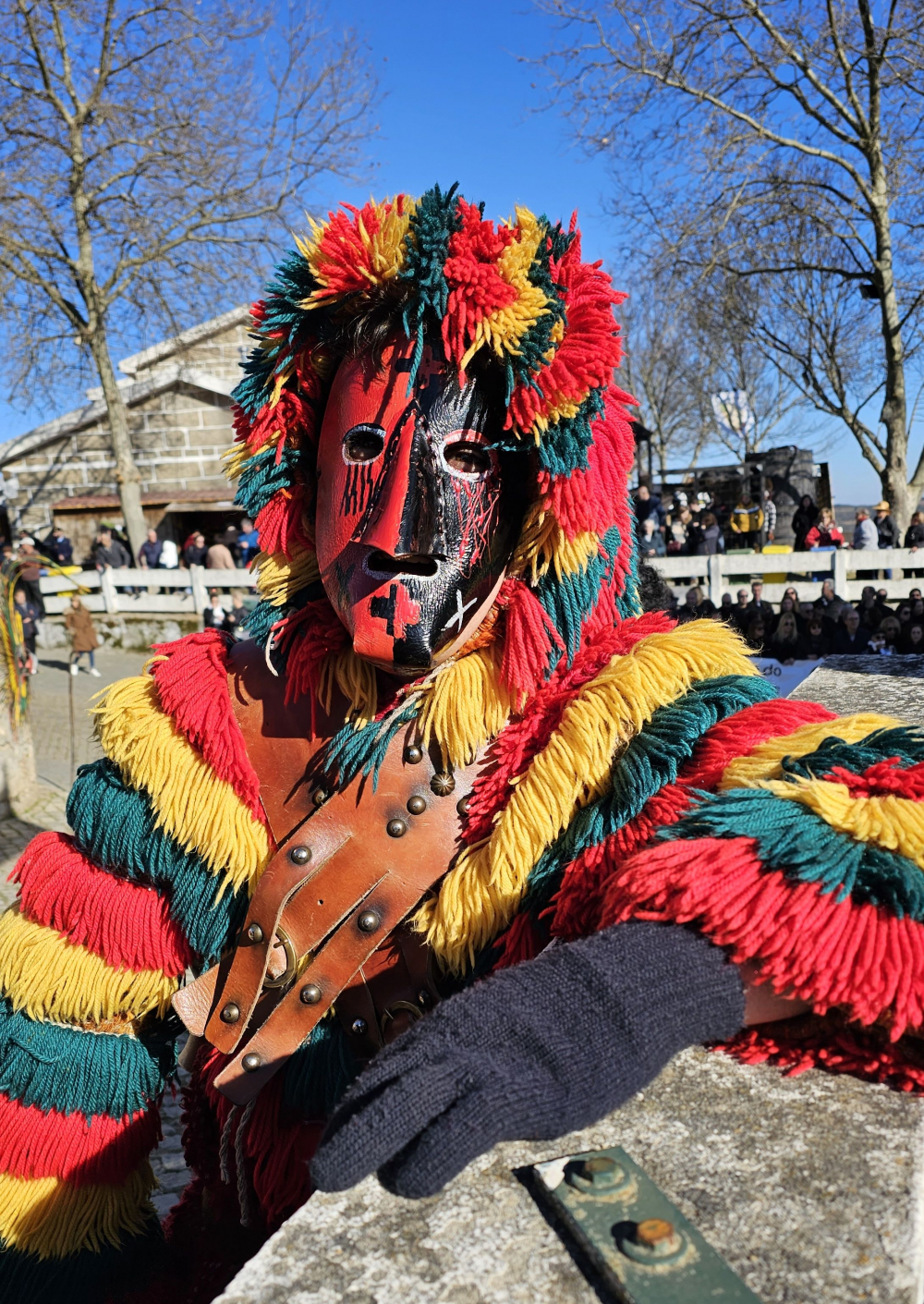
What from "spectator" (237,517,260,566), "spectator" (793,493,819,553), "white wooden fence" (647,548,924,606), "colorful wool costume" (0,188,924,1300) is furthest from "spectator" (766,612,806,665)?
"spectator" (237,517,260,566)

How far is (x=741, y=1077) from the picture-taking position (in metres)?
1.05

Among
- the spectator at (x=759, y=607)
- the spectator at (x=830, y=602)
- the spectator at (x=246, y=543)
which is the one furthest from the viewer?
the spectator at (x=246, y=543)

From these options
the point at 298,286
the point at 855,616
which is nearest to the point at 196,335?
the point at 855,616

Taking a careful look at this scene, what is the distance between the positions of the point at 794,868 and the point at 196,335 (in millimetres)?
19627

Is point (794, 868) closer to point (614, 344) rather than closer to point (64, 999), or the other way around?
point (614, 344)

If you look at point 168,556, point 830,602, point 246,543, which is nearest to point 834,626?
point 830,602

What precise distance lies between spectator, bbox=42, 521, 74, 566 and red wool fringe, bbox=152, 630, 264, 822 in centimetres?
1653

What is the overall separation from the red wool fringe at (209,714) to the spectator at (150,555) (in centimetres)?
1522

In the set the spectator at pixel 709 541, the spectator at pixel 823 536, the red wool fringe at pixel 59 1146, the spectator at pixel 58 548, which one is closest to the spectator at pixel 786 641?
the spectator at pixel 709 541

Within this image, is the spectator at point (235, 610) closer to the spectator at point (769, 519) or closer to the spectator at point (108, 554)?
the spectator at point (108, 554)

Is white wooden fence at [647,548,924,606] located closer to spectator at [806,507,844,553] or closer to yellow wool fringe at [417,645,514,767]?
spectator at [806,507,844,553]

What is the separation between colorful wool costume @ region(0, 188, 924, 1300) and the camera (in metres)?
1.37

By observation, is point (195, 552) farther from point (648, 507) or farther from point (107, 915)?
point (107, 915)

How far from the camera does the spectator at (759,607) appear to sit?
9.95 metres
